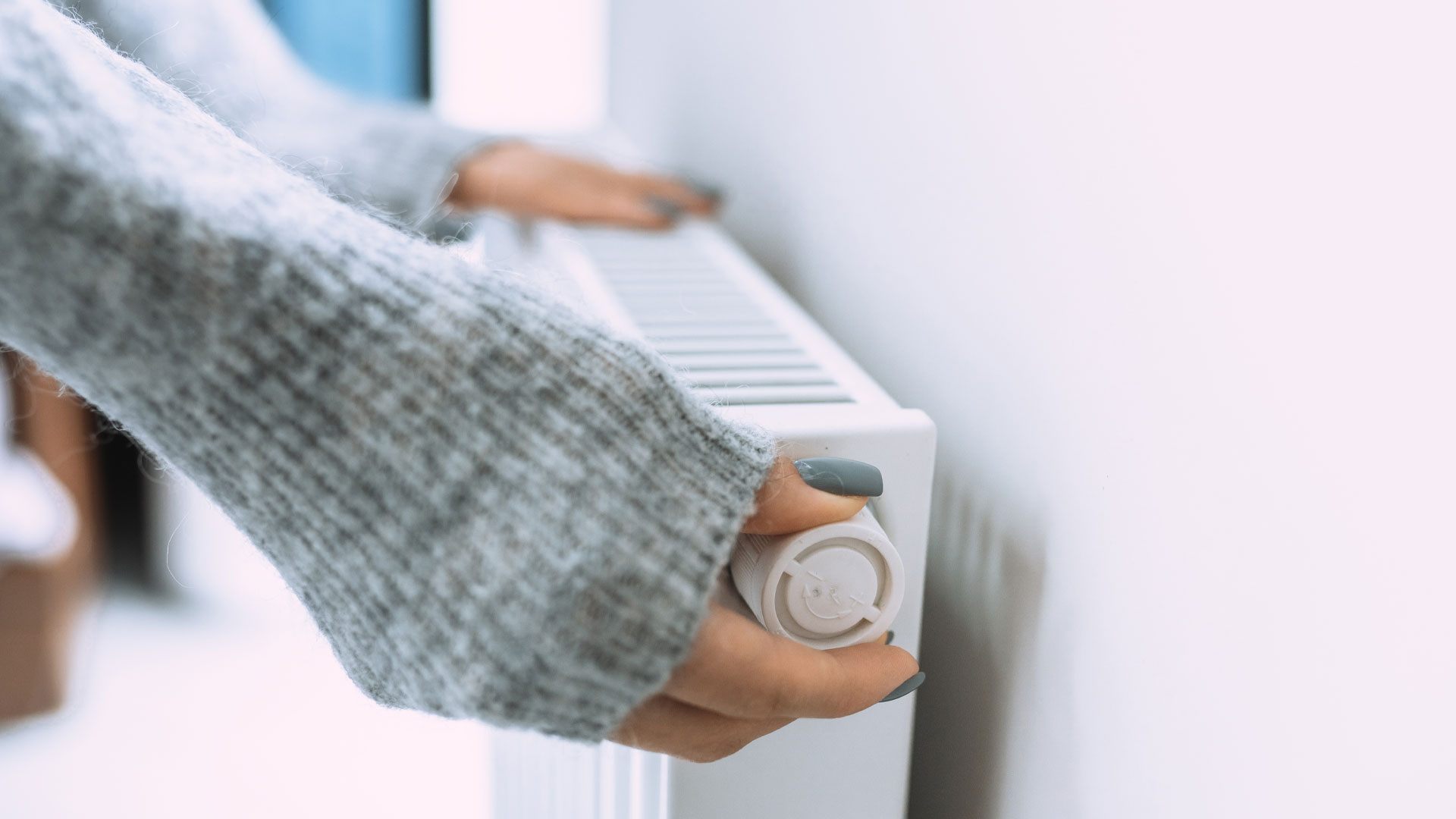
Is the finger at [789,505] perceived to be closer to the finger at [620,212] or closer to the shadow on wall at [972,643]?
the shadow on wall at [972,643]

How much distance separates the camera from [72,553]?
4.37 feet

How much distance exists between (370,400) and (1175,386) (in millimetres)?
227

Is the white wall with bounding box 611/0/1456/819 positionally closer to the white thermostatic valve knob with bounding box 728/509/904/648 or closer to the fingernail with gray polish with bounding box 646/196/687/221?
the white thermostatic valve knob with bounding box 728/509/904/648

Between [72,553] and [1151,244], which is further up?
[1151,244]

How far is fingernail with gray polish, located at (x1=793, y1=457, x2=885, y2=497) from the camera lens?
345 mm

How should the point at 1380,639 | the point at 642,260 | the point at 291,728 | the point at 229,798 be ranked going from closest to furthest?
the point at 1380,639 → the point at 642,260 → the point at 229,798 → the point at 291,728

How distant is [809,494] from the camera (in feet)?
1.10

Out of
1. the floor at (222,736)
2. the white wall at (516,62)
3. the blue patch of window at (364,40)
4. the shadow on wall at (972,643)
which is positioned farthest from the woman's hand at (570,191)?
the blue patch of window at (364,40)

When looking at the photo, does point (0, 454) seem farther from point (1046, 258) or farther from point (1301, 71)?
point (1301, 71)

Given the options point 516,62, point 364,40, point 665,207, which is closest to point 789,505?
point 665,207

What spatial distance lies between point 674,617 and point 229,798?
1.07 m

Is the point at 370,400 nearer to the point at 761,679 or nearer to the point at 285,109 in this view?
the point at 761,679

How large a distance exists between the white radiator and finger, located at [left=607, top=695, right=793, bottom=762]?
6 centimetres

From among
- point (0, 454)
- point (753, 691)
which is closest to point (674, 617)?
point (753, 691)
